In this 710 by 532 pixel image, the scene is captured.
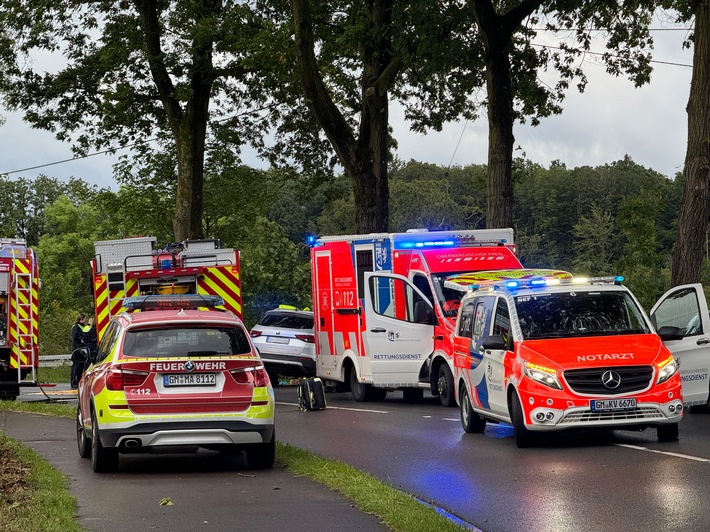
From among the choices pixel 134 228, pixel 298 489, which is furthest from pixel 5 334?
pixel 134 228

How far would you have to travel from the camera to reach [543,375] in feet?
45.9

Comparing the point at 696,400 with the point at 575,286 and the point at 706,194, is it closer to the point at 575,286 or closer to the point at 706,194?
the point at 575,286

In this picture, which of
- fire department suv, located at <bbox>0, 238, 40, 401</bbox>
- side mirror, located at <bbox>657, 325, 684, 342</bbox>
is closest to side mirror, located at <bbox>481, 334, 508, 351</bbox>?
side mirror, located at <bbox>657, 325, 684, 342</bbox>

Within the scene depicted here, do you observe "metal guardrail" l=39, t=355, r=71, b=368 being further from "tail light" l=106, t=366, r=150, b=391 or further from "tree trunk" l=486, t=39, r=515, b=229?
"tail light" l=106, t=366, r=150, b=391

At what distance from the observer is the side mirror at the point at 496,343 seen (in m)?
14.9

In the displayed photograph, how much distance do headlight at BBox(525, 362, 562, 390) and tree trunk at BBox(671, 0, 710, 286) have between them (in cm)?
967

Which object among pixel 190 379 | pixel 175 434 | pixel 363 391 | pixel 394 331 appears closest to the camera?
pixel 175 434

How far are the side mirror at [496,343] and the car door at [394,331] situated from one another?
6.66 meters

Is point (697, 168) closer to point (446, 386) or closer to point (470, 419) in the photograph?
point (446, 386)

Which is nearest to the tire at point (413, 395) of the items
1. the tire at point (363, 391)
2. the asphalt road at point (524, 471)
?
the tire at point (363, 391)

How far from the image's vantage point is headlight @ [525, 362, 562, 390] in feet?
45.6

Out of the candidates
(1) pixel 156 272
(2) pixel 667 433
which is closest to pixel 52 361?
(1) pixel 156 272

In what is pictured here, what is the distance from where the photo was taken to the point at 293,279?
55969 millimetres

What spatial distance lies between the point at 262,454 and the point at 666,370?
14.3 feet
